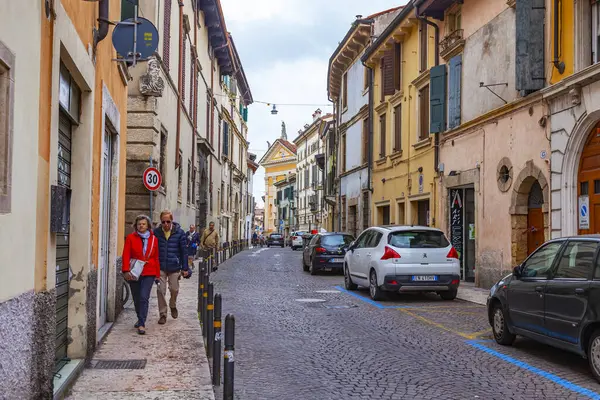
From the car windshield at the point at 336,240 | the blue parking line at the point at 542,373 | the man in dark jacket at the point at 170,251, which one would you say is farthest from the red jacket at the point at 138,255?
the car windshield at the point at 336,240

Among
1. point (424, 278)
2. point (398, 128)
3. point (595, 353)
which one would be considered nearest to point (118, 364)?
point (595, 353)

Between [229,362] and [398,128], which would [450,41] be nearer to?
[398,128]

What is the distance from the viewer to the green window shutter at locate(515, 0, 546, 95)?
1445 cm

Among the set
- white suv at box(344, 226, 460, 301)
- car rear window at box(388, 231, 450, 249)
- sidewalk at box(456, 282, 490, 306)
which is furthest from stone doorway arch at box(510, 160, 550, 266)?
car rear window at box(388, 231, 450, 249)

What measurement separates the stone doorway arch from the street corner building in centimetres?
982

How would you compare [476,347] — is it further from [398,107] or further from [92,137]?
[398,107]

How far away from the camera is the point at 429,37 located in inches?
861

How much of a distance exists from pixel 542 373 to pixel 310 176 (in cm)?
6387

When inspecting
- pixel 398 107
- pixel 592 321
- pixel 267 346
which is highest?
pixel 398 107

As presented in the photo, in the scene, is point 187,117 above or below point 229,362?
above

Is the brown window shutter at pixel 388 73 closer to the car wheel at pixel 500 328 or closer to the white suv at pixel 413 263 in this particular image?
the white suv at pixel 413 263

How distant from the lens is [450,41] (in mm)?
19812

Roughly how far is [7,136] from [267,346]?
5413 mm

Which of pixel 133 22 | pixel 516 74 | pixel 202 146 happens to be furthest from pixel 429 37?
pixel 133 22
